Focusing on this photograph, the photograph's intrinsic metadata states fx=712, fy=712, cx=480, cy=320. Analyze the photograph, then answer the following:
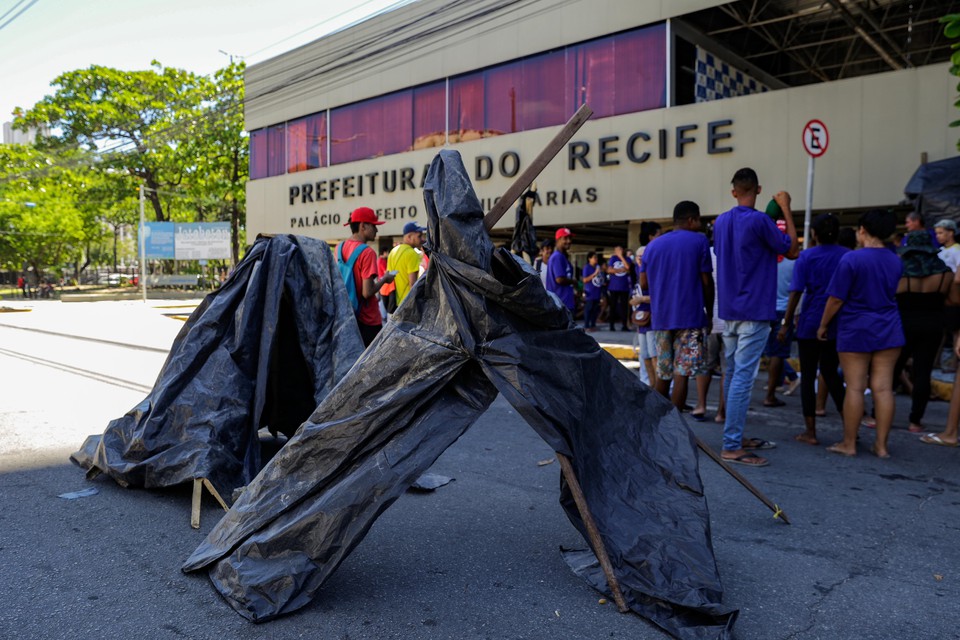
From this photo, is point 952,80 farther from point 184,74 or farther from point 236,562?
point 184,74

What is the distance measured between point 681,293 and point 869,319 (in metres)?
1.38

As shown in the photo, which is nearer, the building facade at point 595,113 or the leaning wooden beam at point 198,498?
the leaning wooden beam at point 198,498

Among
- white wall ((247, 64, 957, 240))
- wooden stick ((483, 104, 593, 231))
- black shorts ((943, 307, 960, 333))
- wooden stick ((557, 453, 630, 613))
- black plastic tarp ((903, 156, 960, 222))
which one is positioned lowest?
wooden stick ((557, 453, 630, 613))

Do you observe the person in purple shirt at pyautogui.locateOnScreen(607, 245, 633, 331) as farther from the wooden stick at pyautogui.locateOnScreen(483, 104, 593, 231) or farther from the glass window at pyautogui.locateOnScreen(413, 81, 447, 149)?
the wooden stick at pyautogui.locateOnScreen(483, 104, 593, 231)

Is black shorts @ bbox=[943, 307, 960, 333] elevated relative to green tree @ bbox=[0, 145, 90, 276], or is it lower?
lower

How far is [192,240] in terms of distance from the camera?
1449 inches

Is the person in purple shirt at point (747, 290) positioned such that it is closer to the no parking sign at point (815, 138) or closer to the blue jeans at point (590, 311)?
the no parking sign at point (815, 138)

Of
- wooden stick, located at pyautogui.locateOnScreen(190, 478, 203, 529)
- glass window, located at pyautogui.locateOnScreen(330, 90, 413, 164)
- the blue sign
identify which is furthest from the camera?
the blue sign

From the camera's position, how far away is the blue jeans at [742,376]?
17.1 ft

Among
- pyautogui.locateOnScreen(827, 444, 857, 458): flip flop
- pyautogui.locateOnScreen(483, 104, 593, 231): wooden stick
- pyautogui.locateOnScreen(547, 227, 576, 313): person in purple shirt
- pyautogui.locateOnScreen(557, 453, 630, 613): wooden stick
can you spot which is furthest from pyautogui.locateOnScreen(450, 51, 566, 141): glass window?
pyautogui.locateOnScreen(557, 453, 630, 613): wooden stick

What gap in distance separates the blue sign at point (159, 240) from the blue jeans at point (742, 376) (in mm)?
36545

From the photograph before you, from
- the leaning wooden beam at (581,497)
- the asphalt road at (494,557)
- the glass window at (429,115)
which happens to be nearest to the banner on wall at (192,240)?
the glass window at (429,115)

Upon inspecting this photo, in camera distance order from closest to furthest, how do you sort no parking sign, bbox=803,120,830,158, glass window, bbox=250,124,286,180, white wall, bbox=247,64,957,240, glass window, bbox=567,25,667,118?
no parking sign, bbox=803,120,830,158 → white wall, bbox=247,64,957,240 → glass window, bbox=567,25,667,118 → glass window, bbox=250,124,286,180

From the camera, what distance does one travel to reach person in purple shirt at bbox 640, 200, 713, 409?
587 centimetres
